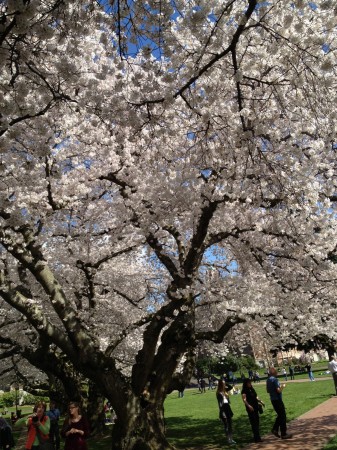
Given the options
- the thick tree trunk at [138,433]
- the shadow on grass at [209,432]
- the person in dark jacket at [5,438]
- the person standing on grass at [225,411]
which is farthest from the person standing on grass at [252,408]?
the person in dark jacket at [5,438]

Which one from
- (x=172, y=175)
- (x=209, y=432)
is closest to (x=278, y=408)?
(x=209, y=432)

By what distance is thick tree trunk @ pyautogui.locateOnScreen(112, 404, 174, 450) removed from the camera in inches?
292

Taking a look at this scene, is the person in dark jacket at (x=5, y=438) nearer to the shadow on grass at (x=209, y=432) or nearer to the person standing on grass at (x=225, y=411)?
the shadow on grass at (x=209, y=432)

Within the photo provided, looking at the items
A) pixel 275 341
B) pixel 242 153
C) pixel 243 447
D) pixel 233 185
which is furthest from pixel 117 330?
pixel 242 153

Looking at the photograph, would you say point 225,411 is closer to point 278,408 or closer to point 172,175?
point 278,408

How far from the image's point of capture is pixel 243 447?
8.35 metres

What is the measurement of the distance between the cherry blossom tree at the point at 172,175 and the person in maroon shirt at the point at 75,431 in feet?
5.21

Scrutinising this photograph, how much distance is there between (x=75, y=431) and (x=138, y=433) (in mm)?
2145

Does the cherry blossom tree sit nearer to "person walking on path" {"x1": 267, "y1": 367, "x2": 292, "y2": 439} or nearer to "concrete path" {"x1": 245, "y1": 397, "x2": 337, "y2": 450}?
"person walking on path" {"x1": 267, "y1": 367, "x2": 292, "y2": 439}

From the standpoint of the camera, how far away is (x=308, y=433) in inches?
343

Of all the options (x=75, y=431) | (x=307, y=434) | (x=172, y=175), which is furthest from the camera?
(x=307, y=434)

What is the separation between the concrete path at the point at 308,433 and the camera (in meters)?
7.68

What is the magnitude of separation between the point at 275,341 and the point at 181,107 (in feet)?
22.1

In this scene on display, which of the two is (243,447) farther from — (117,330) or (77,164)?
(77,164)
